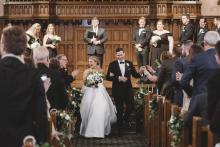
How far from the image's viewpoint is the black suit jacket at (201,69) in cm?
689

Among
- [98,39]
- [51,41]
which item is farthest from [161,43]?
[51,41]

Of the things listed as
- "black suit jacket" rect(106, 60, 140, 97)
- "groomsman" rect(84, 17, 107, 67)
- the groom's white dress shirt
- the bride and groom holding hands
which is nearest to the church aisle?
the bride and groom holding hands

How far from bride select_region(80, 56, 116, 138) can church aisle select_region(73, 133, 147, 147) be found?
6.8 inches

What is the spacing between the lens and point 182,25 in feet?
56.7

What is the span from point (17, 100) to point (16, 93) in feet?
0.18

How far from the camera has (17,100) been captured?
445cm

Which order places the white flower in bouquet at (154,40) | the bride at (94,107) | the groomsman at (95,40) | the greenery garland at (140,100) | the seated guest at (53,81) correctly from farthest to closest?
the groomsman at (95,40)
the white flower in bouquet at (154,40)
the greenery garland at (140,100)
the bride at (94,107)
the seated guest at (53,81)

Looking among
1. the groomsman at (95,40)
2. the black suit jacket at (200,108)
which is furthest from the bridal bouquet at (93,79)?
the black suit jacket at (200,108)

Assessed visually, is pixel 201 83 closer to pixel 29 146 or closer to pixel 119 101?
pixel 29 146

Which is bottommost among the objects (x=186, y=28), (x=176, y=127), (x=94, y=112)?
(x=94, y=112)

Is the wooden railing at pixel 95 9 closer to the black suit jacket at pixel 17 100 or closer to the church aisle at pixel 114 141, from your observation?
the church aisle at pixel 114 141

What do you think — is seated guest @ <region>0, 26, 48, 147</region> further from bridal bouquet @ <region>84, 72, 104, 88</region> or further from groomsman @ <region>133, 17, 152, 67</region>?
groomsman @ <region>133, 17, 152, 67</region>

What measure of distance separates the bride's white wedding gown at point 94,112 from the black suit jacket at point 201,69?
4553 mm

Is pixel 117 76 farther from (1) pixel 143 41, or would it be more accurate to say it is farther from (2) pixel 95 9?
(2) pixel 95 9
